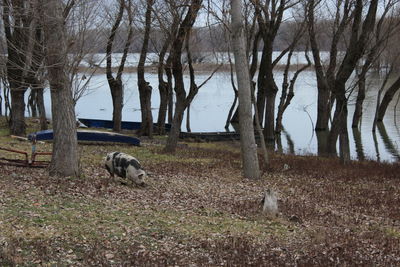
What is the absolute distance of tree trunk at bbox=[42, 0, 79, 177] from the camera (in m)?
13.3

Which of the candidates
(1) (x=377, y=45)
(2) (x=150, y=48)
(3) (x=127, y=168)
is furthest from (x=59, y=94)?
(2) (x=150, y=48)

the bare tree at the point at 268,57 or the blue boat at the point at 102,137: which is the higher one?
the bare tree at the point at 268,57

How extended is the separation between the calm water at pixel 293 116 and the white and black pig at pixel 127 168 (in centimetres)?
1029

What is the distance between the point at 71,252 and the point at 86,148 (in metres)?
14.9

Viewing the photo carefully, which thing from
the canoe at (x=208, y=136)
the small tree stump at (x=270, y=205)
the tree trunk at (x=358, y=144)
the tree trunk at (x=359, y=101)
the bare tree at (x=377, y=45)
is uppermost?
the bare tree at (x=377, y=45)

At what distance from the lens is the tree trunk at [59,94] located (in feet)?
Result: 43.8

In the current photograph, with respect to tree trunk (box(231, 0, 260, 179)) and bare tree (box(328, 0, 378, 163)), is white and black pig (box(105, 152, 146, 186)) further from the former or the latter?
bare tree (box(328, 0, 378, 163))

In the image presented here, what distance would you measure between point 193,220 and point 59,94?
5.27 metres

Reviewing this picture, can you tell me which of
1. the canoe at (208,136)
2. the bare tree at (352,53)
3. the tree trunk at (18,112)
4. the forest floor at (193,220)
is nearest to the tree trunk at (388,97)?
the canoe at (208,136)

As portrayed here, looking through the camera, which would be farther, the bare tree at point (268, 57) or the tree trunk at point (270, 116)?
the tree trunk at point (270, 116)

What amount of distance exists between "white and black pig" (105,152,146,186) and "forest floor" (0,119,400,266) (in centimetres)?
30

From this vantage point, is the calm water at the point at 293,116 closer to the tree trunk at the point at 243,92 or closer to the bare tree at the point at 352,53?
the bare tree at the point at 352,53

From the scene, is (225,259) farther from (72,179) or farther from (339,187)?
(339,187)

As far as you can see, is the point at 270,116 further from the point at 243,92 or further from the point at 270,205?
the point at 270,205
